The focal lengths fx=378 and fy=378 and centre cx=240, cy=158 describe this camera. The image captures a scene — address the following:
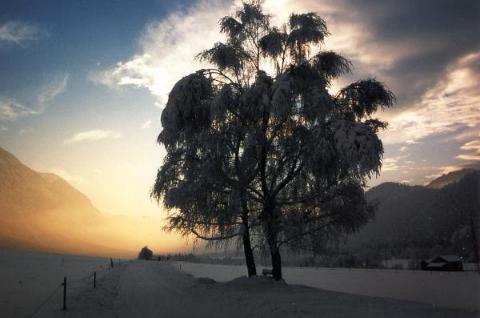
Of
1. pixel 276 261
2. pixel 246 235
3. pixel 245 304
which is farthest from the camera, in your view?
pixel 246 235

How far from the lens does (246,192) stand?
17.0 m

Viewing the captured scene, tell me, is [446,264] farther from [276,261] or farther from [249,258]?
[276,261]

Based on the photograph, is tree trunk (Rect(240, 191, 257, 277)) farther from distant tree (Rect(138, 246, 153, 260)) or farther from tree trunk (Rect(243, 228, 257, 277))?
distant tree (Rect(138, 246, 153, 260))

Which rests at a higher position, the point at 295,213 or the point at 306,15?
the point at 306,15

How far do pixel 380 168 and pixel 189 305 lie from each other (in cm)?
828

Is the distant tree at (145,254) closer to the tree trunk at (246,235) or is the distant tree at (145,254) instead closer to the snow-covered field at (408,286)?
the snow-covered field at (408,286)

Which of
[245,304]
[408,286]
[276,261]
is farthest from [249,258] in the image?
[408,286]

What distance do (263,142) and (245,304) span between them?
6.87m

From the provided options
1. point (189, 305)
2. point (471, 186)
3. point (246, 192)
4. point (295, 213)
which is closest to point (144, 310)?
point (189, 305)

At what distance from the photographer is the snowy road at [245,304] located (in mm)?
10344

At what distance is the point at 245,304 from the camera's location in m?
12.7

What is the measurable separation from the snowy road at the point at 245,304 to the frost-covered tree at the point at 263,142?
2.54 metres

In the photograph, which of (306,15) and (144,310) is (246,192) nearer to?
(144,310)

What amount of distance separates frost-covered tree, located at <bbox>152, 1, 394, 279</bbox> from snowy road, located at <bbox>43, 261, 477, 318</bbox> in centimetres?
254
